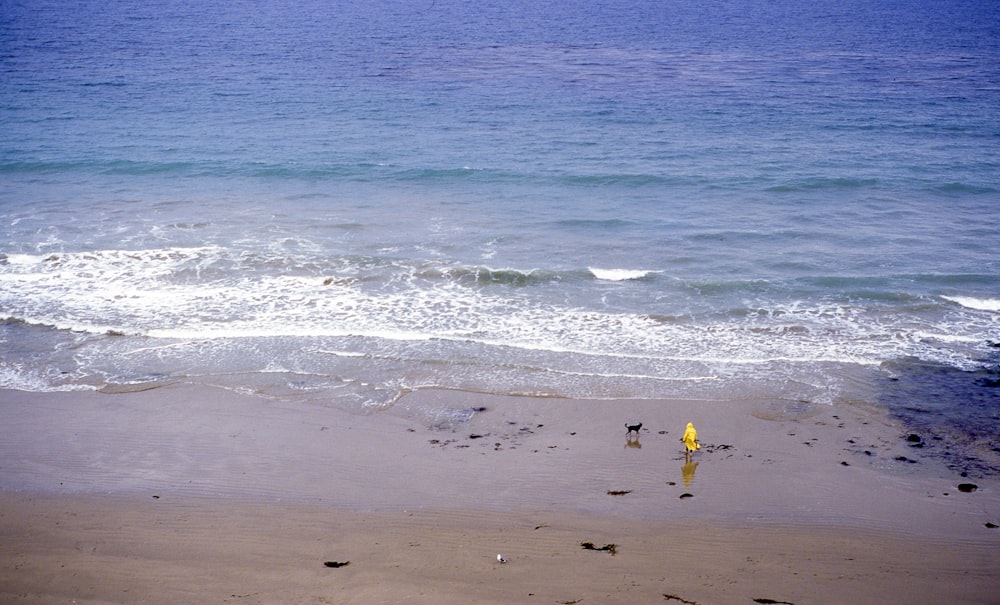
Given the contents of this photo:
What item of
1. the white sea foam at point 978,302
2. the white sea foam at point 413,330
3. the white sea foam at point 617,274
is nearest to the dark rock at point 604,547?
the white sea foam at point 413,330

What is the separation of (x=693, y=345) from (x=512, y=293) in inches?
190

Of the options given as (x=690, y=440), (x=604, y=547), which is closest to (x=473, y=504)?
(x=604, y=547)

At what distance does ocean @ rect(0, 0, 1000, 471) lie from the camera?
15062 mm

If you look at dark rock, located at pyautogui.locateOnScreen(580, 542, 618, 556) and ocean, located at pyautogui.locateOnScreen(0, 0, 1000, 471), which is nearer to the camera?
dark rock, located at pyautogui.locateOnScreen(580, 542, 618, 556)

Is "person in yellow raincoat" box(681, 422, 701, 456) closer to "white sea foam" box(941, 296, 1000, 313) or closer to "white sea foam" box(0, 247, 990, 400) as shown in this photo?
"white sea foam" box(0, 247, 990, 400)

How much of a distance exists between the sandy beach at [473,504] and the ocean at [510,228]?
3.51ft

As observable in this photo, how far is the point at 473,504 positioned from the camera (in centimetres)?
1075

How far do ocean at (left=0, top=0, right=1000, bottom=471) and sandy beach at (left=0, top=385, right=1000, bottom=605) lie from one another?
1069mm

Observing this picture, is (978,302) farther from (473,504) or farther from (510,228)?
(473,504)

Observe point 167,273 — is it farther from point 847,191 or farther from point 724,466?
point 847,191

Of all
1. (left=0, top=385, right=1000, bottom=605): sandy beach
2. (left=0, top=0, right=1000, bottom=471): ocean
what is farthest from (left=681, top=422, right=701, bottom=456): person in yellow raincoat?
(left=0, top=0, right=1000, bottom=471): ocean

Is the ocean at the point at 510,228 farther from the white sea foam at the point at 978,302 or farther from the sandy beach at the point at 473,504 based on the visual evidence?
the sandy beach at the point at 473,504

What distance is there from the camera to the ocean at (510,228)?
1506cm

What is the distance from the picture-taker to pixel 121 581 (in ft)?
29.8
